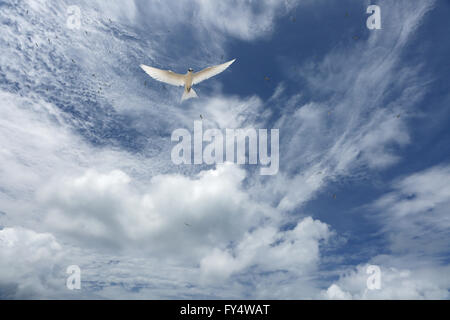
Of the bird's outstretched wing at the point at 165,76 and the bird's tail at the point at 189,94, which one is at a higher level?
the bird's outstretched wing at the point at 165,76

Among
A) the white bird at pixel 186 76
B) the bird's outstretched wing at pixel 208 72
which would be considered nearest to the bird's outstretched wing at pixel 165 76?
the white bird at pixel 186 76

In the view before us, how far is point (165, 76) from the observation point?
38031mm

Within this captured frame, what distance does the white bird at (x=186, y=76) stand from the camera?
37141 millimetres

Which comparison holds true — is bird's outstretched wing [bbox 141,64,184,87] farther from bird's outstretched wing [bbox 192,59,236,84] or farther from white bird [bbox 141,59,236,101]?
bird's outstretched wing [bbox 192,59,236,84]

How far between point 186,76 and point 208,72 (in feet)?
10.4

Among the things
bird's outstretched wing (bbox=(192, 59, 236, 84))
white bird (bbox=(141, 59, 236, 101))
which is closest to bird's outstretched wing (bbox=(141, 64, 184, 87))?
white bird (bbox=(141, 59, 236, 101))

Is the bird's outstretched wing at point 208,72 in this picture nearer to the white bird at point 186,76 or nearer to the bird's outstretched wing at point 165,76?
the white bird at point 186,76

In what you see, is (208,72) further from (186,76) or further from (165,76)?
(165,76)
